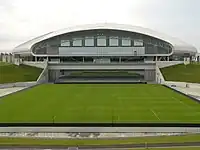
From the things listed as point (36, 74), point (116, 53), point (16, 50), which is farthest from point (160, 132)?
point (16, 50)

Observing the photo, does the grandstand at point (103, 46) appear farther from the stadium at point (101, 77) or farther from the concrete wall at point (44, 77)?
the concrete wall at point (44, 77)

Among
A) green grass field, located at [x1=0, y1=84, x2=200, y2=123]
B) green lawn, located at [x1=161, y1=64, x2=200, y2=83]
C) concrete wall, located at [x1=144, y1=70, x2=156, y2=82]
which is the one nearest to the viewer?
green grass field, located at [x1=0, y1=84, x2=200, y2=123]

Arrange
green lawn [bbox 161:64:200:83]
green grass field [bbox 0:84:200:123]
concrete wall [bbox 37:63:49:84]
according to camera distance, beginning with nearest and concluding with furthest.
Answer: green grass field [bbox 0:84:200:123]
green lawn [bbox 161:64:200:83]
concrete wall [bbox 37:63:49:84]

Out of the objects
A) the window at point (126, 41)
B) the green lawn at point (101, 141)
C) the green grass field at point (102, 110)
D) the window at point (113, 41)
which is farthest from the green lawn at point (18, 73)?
the green lawn at point (101, 141)

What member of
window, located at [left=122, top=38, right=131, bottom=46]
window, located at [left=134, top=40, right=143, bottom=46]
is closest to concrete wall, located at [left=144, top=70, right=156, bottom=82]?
window, located at [left=134, top=40, right=143, bottom=46]

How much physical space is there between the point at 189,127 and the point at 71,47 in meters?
44.6

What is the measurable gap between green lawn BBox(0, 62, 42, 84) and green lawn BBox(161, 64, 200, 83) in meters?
19.3

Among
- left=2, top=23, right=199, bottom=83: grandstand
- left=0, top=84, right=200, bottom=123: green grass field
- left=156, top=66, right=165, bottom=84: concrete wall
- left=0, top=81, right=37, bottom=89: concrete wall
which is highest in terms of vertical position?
left=2, top=23, right=199, bottom=83: grandstand

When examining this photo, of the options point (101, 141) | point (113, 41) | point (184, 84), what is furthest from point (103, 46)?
point (101, 141)

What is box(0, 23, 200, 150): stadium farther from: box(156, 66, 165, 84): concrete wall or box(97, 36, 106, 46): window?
box(97, 36, 106, 46): window

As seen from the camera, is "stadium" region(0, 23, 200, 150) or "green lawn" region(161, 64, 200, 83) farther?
"green lawn" region(161, 64, 200, 83)

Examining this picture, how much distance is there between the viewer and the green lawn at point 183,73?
44.5 meters

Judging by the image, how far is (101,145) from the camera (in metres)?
12.4

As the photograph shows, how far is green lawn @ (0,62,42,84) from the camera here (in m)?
44.5
